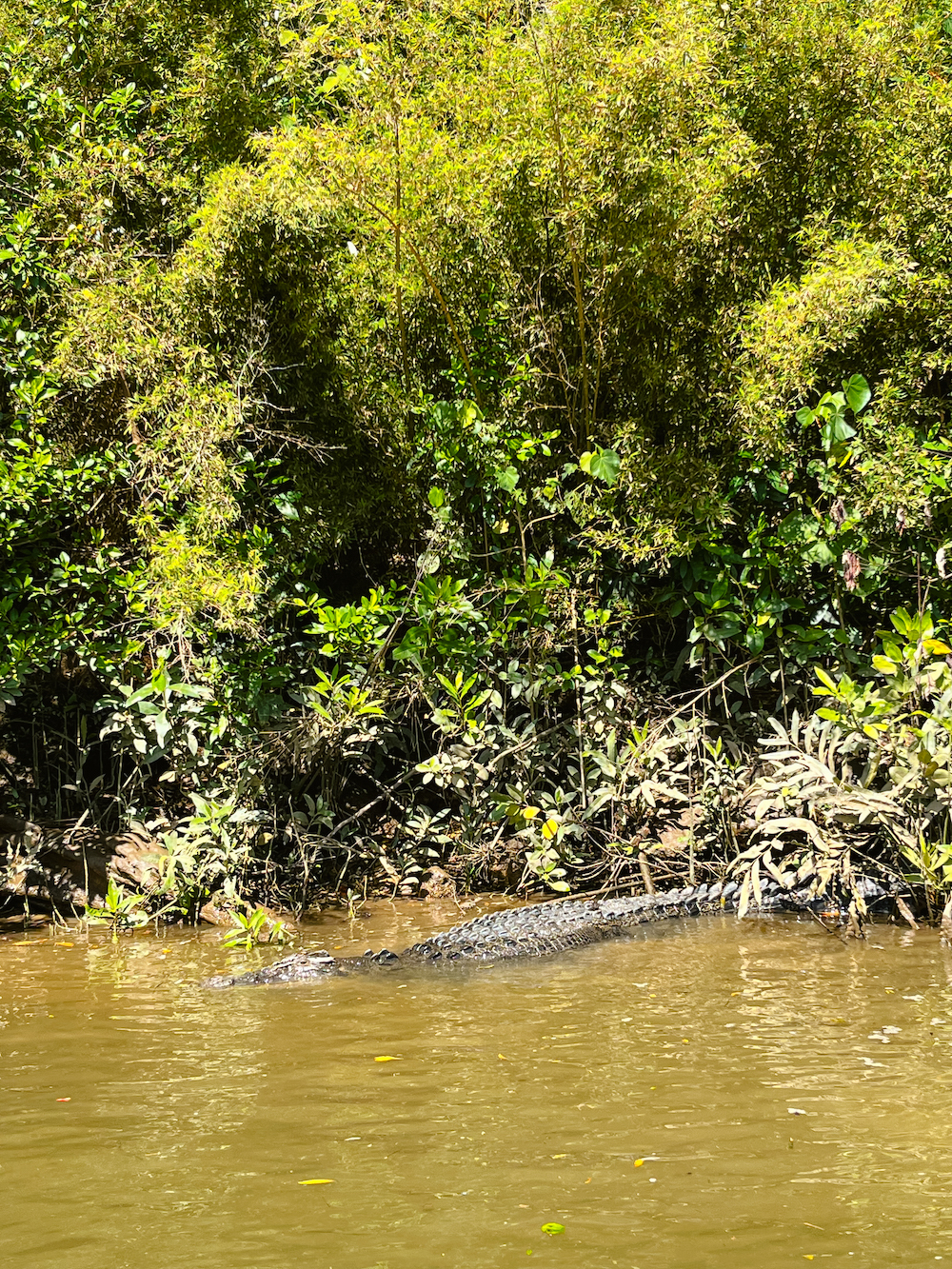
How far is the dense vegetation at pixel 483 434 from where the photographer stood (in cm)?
568

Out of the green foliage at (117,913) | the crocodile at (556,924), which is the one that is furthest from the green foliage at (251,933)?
the green foliage at (117,913)

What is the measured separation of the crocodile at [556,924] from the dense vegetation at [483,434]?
11.4 inches

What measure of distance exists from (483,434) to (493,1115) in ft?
12.6

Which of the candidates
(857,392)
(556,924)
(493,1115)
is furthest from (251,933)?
(857,392)

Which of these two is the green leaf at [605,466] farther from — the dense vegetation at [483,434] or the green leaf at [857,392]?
the green leaf at [857,392]

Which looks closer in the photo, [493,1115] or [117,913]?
[493,1115]

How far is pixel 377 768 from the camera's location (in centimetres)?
719

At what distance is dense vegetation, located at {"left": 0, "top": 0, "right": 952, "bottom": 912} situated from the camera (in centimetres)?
568

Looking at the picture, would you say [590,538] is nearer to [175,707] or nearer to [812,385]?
[812,385]

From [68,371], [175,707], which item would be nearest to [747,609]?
[175,707]

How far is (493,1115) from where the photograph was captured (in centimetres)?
321

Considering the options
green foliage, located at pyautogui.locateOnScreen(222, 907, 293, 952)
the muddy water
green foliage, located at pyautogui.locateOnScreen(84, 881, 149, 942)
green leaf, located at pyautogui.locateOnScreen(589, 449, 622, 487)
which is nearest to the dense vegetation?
green leaf, located at pyautogui.locateOnScreen(589, 449, 622, 487)

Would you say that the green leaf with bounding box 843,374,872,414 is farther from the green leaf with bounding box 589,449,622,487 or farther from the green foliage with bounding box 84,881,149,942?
the green foliage with bounding box 84,881,149,942

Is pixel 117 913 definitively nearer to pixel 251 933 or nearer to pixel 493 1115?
pixel 251 933
